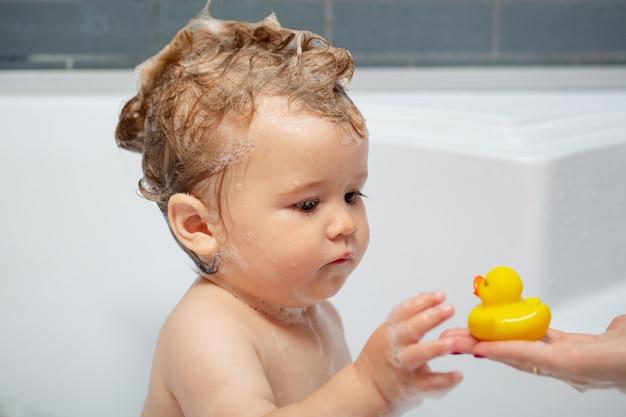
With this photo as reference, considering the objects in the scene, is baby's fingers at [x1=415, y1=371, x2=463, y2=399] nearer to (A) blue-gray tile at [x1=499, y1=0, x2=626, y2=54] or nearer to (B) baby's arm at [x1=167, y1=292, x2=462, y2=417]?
(B) baby's arm at [x1=167, y1=292, x2=462, y2=417]

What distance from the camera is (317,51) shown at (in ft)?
2.93

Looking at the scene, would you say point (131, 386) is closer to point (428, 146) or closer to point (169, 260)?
point (169, 260)

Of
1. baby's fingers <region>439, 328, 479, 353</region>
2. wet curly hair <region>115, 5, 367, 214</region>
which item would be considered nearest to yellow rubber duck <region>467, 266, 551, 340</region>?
baby's fingers <region>439, 328, 479, 353</region>

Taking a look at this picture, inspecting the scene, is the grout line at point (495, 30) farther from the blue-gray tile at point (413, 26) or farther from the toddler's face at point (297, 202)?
the toddler's face at point (297, 202)

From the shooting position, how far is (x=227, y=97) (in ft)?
2.72

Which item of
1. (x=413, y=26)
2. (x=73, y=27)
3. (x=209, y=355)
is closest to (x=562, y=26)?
(x=413, y=26)

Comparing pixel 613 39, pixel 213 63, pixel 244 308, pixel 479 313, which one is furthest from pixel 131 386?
pixel 613 39

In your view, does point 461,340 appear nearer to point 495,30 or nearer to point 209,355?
point 209,355

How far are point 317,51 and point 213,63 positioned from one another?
0.34 feet

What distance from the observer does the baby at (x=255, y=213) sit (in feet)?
2.62

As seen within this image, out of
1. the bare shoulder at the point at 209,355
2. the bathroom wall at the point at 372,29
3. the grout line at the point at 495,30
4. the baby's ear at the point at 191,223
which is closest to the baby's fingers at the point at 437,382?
the bare shoulder at the point at 209,355

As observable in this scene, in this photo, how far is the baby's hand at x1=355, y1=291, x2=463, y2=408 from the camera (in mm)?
641

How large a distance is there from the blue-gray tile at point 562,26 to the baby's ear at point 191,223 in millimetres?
1088

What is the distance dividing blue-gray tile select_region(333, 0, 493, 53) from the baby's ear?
913 millimetres
